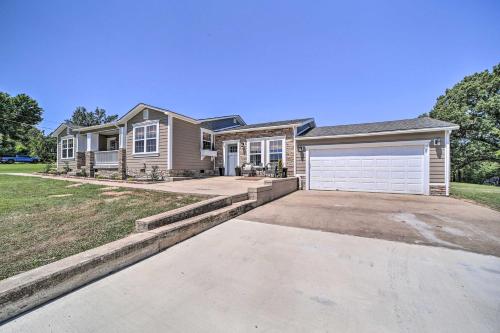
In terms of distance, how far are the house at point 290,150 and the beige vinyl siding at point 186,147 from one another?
0.19 ft

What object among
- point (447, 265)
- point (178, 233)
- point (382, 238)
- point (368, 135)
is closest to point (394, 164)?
point (368, 135)

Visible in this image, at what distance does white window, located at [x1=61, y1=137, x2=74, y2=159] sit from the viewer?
17808 mm

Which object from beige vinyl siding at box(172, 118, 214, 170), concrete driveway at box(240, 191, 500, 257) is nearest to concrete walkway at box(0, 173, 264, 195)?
concrete driveway at box(240, 191, 500, 257)

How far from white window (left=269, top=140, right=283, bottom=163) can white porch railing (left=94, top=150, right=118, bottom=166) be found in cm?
1049

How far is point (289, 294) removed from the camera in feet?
7.09

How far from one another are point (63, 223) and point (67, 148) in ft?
61.9

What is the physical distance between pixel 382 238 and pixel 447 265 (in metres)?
1.06

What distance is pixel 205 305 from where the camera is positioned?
1.99 metres

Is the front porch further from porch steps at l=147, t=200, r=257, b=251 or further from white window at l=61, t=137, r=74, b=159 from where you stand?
porch steps at l=147, t=200, r=257, b=251

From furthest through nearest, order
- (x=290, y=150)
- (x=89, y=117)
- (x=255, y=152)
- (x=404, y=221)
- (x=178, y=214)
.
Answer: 1. (x=89, y=117)
2. (x=255, y=152)
3. (x=290, y=150)
4. (x=404, y=221)
5. (x=178, y=214)

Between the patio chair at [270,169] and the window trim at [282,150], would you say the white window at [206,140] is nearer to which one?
the window trim at [282,150]

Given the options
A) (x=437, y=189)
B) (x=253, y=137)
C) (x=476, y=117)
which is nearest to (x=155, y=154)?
(x=253, y=137)

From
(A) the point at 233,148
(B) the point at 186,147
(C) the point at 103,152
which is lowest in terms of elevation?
(C) the point at 103,152

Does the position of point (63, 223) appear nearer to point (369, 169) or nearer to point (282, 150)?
point (282, 150)
